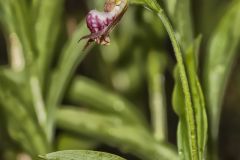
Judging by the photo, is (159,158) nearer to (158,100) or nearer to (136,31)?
(158,100)

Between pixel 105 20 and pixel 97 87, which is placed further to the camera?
pixel 97 87

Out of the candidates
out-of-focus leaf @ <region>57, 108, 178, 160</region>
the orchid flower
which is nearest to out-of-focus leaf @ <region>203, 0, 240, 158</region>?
→ out-of-focus leaf @ <region>57, 108, 178, 160</region>

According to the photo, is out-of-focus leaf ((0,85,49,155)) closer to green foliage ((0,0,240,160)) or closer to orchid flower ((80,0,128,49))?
green foliage ((0,0,240,160))

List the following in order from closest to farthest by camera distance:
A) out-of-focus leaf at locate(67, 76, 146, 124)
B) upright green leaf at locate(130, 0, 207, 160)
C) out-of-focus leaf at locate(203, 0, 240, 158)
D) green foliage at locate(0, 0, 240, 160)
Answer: upright green leaf at locate(130, 0, 207, 160) < green foliage at locate(0, 0, 240, 160) < out-of-focus leaf at locate(203, 0, 240, 158) < out-of-focus leaf at locate(67, 76, 146, 124)

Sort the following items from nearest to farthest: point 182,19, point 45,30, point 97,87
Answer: point 182,19 < point 45,30 < point 97,87

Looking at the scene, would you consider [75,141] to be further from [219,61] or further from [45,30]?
[219,61]

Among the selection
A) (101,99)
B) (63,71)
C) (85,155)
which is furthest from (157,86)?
(85,155)
